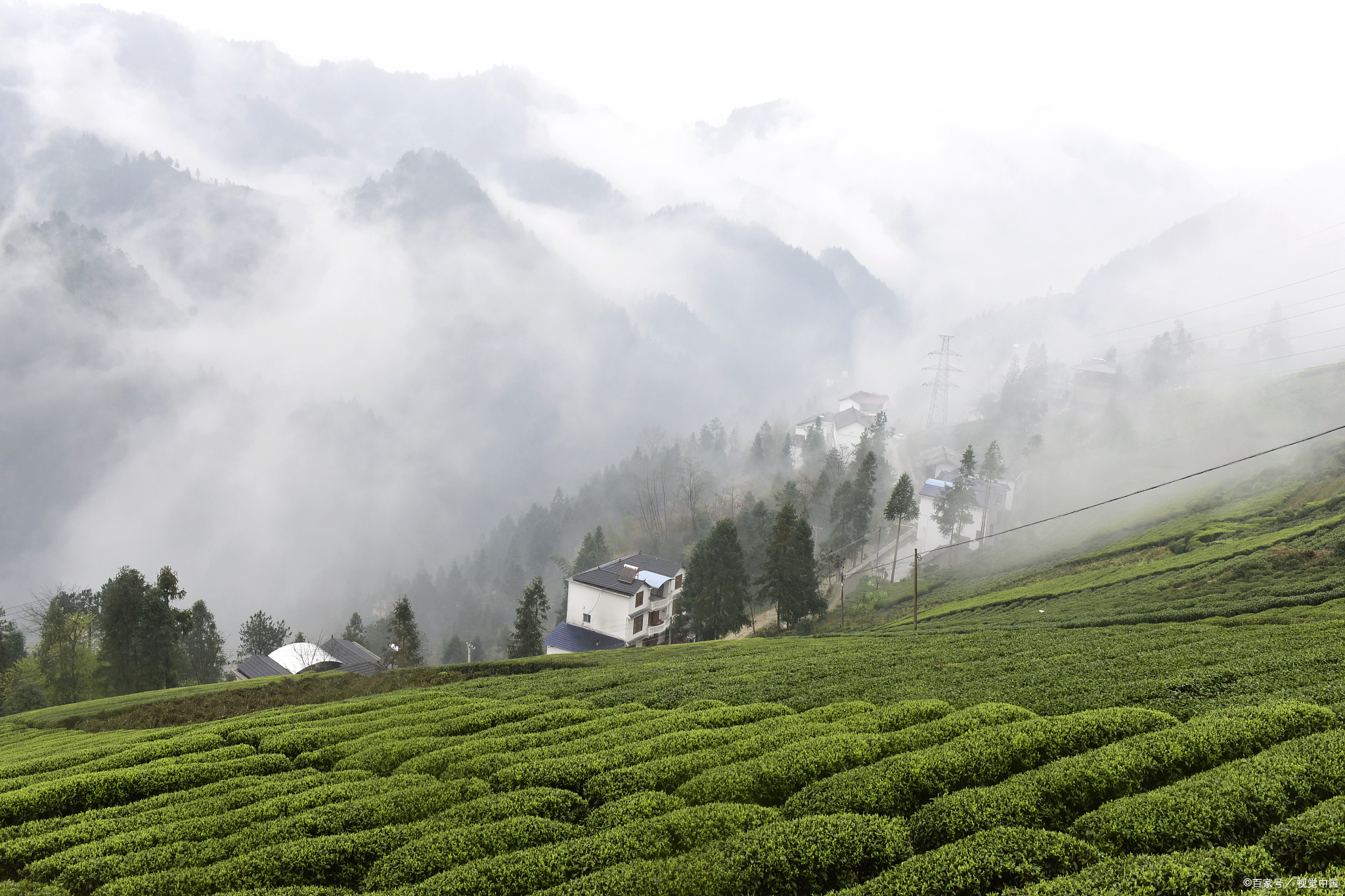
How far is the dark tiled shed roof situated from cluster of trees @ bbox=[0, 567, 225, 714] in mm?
5945

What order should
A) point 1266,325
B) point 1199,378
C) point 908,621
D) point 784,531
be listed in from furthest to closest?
point 1266,325 → point 1199,378 → point 784,531 → point 908,621

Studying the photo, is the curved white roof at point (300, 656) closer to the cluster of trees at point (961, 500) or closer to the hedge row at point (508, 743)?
the hedge row at point (508, 743)

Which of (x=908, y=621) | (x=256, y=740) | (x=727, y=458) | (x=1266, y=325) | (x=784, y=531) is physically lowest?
(x=908, y=621)

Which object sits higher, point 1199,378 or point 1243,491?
point 1199,378

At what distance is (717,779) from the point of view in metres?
14.1

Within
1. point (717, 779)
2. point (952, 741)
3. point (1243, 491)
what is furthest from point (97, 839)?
point (1243, 491)

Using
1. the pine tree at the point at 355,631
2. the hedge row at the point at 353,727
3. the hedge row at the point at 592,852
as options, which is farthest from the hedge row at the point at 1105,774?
the pine tree at the point at 355,631

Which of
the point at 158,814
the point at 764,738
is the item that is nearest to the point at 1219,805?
the point at 764,738

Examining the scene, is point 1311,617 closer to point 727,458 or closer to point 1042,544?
point 1042,544

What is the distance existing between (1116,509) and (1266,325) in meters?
150

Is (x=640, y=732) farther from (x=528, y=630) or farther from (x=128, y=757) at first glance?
(x=528, y=630)

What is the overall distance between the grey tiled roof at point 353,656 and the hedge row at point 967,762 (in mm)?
69909

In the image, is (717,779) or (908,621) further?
(908,621)

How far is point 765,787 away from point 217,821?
1250cm
